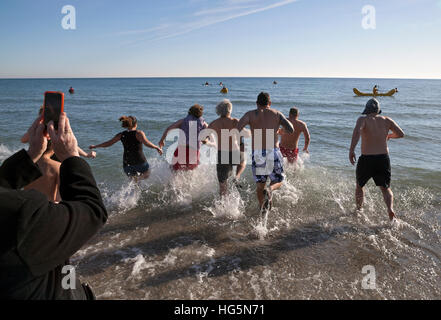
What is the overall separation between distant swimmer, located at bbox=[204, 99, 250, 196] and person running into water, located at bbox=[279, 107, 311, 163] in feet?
6.67

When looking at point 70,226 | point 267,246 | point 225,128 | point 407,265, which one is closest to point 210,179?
point 225,128

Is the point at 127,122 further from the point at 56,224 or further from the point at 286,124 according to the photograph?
→ the point at 56,224

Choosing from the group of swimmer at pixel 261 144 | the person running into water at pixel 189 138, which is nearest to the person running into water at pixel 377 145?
the group of swimmer at pixel 261 144

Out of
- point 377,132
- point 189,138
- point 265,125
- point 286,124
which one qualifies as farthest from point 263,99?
point 377,132

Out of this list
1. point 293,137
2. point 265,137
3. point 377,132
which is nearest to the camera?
point 377,132

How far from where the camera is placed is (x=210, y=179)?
23.6ft

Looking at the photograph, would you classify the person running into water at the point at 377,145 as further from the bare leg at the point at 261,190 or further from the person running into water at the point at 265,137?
the bare leg at the point at 261,190

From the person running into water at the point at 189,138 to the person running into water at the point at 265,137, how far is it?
113 centimetres

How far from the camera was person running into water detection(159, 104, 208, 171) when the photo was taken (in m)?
5.71

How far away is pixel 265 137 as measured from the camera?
16.0 ft

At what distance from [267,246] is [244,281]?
2.95ft
